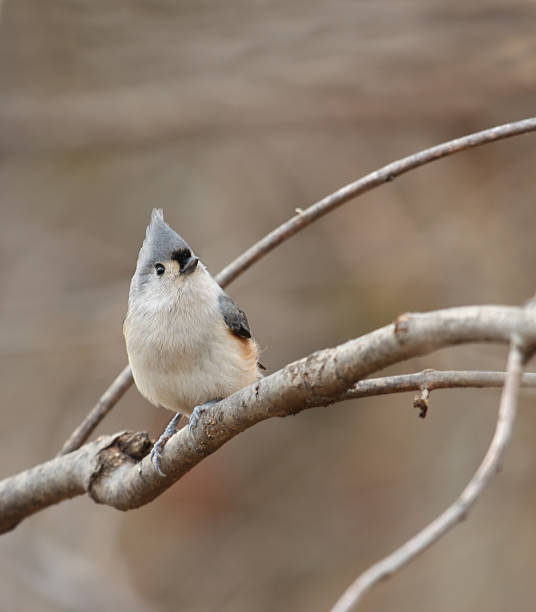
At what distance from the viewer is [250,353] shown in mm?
2500

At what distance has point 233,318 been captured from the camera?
2477mm

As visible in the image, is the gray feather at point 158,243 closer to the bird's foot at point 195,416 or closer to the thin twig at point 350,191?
the thin twig at point 350,191

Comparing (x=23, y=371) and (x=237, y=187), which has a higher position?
(x=237, y=187)

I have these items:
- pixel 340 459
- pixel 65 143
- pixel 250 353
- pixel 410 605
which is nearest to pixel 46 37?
pixel 65 143

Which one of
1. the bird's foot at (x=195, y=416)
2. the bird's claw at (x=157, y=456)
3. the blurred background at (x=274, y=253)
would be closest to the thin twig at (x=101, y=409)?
the bird's foot at (x=195, y=416)

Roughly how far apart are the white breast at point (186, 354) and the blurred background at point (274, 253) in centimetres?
204

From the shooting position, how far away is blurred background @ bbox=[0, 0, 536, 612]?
417cm

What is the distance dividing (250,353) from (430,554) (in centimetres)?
313

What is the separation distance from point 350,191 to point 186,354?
64 centimetres

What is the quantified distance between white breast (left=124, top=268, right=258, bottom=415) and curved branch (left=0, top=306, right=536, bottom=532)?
0.18 metres

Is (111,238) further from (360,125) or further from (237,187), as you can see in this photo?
(360,125)

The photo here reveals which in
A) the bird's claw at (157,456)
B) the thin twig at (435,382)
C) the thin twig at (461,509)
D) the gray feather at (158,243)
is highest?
the gray feather at (158,243)

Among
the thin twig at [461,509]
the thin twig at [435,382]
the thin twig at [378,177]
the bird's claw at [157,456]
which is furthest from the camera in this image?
the bird's claw at [157,456]

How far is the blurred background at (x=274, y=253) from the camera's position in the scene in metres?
4.17
